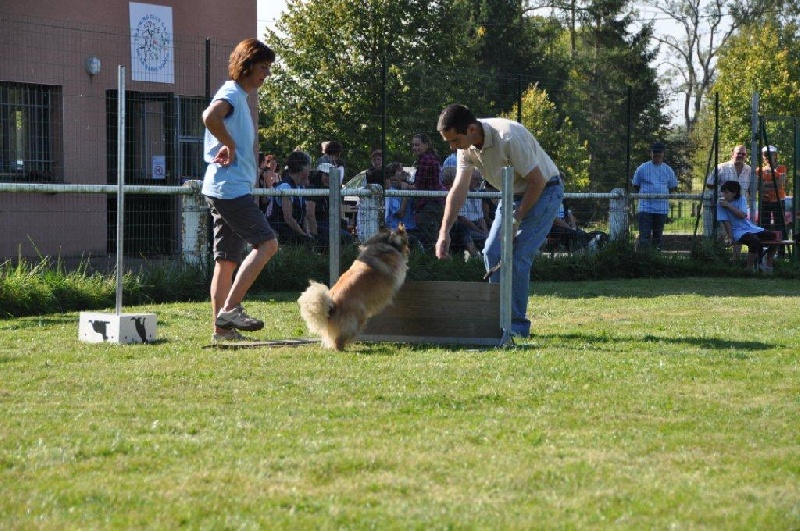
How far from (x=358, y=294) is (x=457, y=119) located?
1.41 m

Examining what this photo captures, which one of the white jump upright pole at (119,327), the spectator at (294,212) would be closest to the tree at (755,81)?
the spectator at (294,212)

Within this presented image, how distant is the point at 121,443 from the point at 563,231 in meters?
12.4

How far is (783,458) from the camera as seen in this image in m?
4.55

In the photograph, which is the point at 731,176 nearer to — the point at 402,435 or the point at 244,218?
the point at 244,218

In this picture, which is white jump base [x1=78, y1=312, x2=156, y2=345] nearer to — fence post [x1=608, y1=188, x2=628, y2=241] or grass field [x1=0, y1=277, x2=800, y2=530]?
grass field [x1=0, y1=277, x2=800, y2=530]

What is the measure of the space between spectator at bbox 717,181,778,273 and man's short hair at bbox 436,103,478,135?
946 cm

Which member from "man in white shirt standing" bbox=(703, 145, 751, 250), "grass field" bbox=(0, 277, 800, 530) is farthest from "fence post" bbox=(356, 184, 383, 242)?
"man in white shirt standing" bbox=(703, 145, 751, 250)

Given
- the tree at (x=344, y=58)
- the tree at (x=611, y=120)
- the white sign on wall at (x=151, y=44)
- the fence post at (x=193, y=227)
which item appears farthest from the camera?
the tree at (x=344, y=58)

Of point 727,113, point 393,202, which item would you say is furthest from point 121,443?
point 727,113

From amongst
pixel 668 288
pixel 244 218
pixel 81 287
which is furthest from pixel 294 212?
pixel 244 218

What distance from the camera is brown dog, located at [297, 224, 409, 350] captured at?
300 inches

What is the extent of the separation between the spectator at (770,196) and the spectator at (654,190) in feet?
5.31

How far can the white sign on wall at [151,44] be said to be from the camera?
50.1ft

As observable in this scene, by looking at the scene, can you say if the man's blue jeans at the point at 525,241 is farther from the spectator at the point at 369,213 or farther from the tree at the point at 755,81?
the tree at the point at 755,81
